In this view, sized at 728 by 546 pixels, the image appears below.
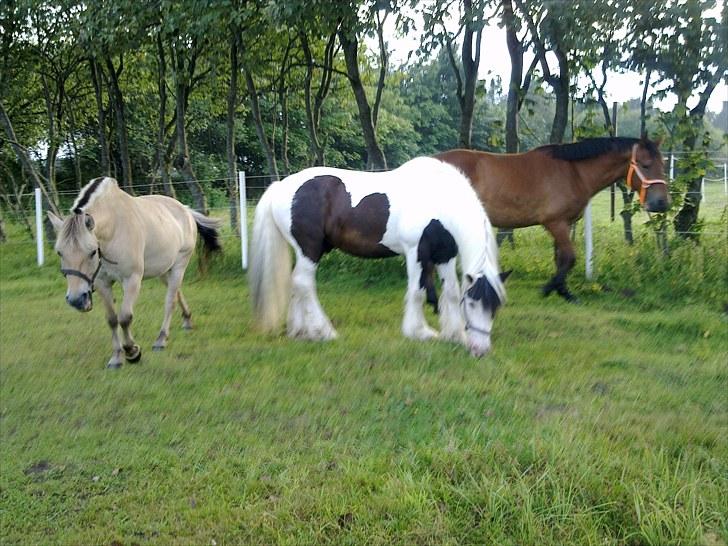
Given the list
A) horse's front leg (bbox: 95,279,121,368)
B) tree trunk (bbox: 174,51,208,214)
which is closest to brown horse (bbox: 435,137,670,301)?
horse's front leg (bbox: 95,279,121,368)

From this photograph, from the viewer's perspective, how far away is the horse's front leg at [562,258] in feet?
26.6

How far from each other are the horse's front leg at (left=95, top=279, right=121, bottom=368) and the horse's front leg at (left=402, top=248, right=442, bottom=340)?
8.53ft

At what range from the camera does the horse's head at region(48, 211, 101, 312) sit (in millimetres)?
5395

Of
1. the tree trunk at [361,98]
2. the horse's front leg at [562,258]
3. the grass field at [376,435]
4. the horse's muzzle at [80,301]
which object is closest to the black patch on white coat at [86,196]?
the horse's muzzle at [80,301]

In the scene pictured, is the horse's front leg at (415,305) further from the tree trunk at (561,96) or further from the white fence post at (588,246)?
the tree trunk at (561,96)

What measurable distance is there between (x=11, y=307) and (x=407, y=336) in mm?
6156

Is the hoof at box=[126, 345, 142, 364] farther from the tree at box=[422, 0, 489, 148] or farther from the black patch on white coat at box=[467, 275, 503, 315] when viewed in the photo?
the tree at box=[422, 0, 489, 148]

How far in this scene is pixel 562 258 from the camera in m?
8.12

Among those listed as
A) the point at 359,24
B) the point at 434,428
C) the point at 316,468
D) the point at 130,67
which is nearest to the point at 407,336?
the point at 434,428

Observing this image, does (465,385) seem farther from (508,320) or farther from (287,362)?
(508,320)

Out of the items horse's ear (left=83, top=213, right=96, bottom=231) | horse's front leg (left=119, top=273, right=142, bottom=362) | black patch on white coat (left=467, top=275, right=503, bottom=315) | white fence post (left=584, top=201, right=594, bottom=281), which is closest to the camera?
horse's ear (left=83, top=213, right=96, bottom=231)

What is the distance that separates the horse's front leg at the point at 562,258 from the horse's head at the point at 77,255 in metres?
5.15

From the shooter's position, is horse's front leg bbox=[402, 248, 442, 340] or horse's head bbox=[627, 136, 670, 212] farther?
horse's head bbox=[627, 136, 670, 212]

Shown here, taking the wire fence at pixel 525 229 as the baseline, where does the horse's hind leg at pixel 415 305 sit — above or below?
below
